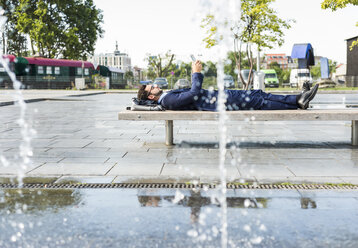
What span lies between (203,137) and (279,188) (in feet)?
11.6

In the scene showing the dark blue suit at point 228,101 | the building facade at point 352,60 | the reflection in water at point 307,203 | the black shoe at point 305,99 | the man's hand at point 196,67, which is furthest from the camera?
the building facade at point 352,60

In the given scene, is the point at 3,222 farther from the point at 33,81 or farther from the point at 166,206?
the point at 33,81

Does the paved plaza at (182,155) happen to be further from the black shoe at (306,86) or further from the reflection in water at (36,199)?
the black shoe at (306,86)

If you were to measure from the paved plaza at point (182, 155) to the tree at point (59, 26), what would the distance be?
33113 millimetres

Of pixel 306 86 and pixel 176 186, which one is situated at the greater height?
pixel 306 86

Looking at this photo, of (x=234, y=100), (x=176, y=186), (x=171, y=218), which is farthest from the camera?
(x=234, y=100)

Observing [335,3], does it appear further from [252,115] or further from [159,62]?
[159,62]

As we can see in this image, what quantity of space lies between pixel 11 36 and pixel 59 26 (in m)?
7.00

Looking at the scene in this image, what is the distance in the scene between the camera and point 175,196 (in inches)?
142

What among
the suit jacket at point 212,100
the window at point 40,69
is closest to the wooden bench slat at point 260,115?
the suit jacket at point 212,100

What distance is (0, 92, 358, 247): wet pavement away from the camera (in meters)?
2.72

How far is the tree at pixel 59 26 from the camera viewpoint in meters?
39.2

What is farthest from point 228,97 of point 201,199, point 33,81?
point 33,81

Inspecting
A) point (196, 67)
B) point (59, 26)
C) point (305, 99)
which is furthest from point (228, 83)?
point (196, 67)
